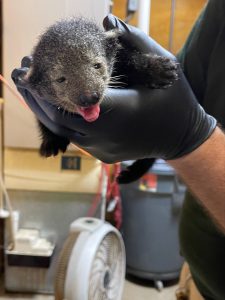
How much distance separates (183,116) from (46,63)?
226 mm

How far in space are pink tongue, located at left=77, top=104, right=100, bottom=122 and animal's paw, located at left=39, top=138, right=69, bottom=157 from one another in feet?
0.69

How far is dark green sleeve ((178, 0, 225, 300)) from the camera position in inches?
31.7

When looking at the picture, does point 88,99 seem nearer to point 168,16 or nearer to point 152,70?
point 152,70

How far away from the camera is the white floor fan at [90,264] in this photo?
111 cm

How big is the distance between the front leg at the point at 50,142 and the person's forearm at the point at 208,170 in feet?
0.71

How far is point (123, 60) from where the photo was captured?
0.69m

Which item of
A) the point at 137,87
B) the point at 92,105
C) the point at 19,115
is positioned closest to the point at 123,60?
the point at 137,87

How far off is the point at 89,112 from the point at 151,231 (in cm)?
138

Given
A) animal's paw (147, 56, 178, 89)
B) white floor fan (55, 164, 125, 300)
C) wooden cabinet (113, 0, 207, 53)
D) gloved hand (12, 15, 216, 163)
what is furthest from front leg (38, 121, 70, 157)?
wooden cabinet (113, 0, 207, 53)

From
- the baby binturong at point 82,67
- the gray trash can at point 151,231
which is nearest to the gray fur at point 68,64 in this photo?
the baby binturong at point 82,67

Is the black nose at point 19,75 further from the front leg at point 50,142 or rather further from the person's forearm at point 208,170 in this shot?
Result: the person's forearm at point 208,170

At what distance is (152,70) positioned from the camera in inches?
25.5

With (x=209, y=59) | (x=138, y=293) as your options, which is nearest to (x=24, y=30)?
(x=209, y=59)

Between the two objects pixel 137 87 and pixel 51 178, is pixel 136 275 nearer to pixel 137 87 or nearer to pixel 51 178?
pixel 51 178
